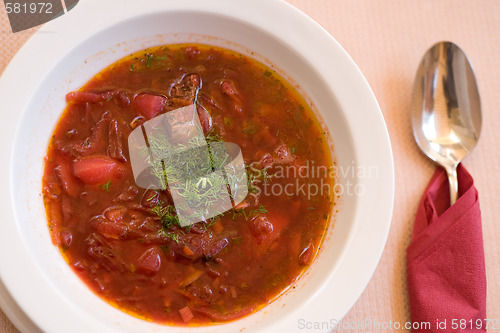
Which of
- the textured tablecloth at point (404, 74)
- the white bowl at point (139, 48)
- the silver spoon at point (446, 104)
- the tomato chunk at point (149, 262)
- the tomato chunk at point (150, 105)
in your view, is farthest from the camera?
the silver spoon at point (446, 104)

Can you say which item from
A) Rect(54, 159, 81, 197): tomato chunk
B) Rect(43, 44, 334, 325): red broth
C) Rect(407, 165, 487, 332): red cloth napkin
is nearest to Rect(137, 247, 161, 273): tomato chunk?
Rect(43, 44, 334, 325): red broth

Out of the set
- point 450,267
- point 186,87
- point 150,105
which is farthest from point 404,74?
point 150,105

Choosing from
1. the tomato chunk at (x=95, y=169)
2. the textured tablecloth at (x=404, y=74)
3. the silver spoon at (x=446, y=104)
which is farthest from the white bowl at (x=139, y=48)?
the silver spoon at (x=446, y=104)

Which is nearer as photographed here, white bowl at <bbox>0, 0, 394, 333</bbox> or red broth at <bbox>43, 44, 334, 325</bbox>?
white bowl at <bbox>0, 0, 394, 333</bbox>

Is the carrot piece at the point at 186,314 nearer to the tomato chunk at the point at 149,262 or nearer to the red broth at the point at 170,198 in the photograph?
the red broth at the point at 170,198

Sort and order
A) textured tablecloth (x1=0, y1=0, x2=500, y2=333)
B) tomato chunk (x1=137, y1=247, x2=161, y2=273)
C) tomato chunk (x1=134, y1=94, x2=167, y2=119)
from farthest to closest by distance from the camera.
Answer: textured tablecloth (x1=0, y1=0, x2=500, y2=333), tomato chunk (x1=134, y1=94, x2=167, y2=119), tomato chunk (x1=137, y1=247, x2=161, y2=273)

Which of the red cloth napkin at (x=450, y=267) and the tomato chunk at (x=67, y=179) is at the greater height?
the tomato chunk at (x=67, y=179)

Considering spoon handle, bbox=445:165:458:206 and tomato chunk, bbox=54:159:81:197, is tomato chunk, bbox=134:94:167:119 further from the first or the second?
spoon handle, bbox=445:165:458:206

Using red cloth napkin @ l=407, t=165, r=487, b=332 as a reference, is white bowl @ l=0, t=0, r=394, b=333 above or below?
above
